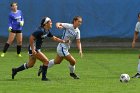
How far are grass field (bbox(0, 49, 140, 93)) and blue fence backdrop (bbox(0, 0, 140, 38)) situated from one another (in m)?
4.33

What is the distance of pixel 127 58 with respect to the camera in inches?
889

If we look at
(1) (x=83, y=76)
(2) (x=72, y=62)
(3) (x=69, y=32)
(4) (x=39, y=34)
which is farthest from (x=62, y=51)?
(4) (x=39, y=34)

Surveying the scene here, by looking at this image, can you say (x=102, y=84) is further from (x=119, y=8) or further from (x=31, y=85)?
(x=119, y=8)

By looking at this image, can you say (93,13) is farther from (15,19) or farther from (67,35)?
(67,35)

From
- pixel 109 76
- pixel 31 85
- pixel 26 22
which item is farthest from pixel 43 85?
pixel 26 22

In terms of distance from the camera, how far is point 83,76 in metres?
16.4

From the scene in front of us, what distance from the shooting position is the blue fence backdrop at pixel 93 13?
28.5 m

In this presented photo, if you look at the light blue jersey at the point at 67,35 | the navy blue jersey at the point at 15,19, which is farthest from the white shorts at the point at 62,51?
the navy blue jersey at the point at 15,19

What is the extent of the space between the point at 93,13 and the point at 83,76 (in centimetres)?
1255

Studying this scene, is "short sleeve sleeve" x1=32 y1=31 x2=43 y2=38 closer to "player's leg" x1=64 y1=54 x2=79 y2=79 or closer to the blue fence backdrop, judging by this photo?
"player's leg" x1=64 y1=54 x2=79 y2=79

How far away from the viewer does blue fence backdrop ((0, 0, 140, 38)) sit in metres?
28.5

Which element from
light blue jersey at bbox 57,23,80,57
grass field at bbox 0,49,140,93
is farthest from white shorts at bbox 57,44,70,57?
grass field at bbox 0,49,140,93

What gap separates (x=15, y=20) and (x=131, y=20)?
8.25 m

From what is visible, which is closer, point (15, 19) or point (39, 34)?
point (39, 34)
